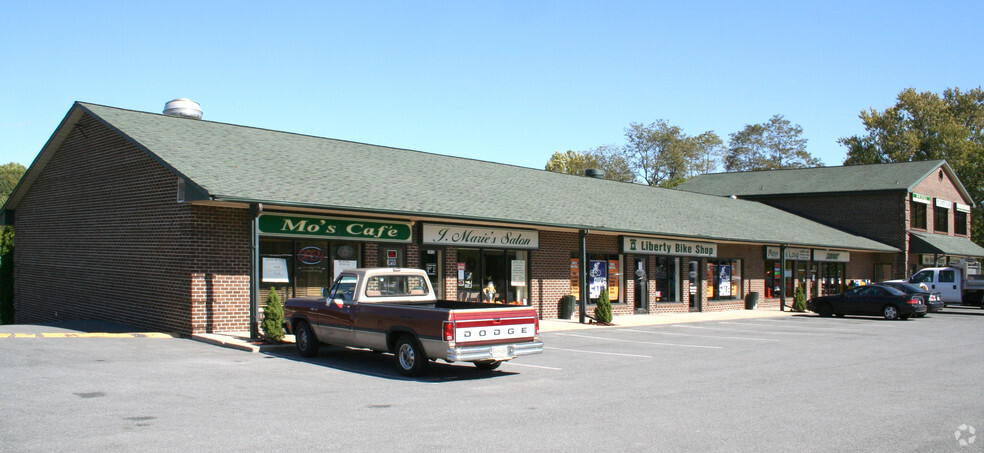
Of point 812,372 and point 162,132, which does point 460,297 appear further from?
point 812,372

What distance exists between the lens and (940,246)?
142ft

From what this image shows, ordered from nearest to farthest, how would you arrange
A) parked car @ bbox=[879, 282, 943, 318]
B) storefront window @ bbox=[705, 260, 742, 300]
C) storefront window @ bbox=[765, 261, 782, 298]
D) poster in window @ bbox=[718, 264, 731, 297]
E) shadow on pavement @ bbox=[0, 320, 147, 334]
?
shadow on pavement @ bbox=[0, 320, 147, 334] → parked car @ bbox=[879, 282, 943, 318] → storefront window @ bbox=[705, 260, 742, 300] → poster in window @ bbox=[718, 264, 731, 297] → storefront window @ bbox=[765, 261, 782, 298]

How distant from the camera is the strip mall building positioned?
17250 mm

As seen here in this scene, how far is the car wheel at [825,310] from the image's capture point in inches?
1209

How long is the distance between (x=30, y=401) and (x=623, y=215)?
2169 cm

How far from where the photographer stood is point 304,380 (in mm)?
11602

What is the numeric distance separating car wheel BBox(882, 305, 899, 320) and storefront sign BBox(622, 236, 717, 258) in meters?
6.34

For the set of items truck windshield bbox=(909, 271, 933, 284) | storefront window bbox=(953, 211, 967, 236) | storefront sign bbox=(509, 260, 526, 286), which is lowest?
truck windshield bbox=(909, 271, 933, 284)

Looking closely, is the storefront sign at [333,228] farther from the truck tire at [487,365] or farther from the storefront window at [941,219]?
the storefront window at [941,219]

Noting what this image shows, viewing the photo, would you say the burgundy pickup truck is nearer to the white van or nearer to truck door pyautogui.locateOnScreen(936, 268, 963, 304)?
the white van

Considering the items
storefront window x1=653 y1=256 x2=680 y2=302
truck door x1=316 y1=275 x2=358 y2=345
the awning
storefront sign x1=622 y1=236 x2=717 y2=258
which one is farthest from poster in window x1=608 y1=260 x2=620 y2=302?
the awning

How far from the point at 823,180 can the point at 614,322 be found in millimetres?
28702

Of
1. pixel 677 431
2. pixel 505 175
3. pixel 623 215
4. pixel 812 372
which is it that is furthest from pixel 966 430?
pixel 505 175

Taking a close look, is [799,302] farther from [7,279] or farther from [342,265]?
[7,279]
